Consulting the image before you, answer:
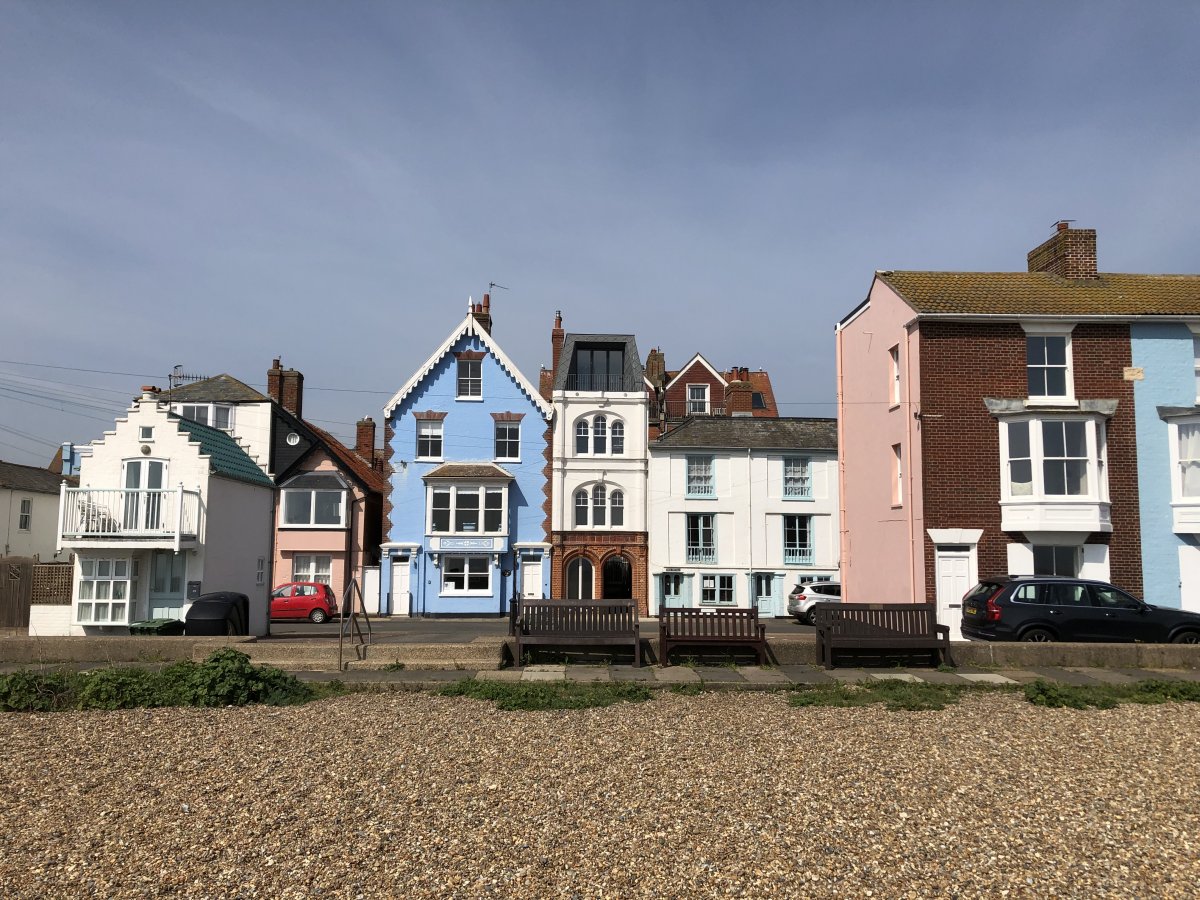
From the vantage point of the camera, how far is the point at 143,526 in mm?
20266

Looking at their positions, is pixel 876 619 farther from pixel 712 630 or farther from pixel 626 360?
pixel 626 360

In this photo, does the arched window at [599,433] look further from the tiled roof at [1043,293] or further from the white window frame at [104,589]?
the white window frame at [104,589]

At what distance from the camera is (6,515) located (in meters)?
42.0

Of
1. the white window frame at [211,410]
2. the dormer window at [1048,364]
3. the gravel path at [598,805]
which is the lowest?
the gravel path at [598,805]

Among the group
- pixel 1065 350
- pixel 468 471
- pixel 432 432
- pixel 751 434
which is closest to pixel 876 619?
pixel 1065 350

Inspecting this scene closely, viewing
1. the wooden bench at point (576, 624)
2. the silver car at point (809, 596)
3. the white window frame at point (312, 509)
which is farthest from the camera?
the white window frame at point (312, 509)

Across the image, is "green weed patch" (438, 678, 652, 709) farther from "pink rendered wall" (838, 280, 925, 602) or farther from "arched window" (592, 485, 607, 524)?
"arched window" (592, 485, 607, 524)

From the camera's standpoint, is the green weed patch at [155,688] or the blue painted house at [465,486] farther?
the blue painted house at [465,486]

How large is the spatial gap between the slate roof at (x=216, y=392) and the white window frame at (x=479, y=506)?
860cm

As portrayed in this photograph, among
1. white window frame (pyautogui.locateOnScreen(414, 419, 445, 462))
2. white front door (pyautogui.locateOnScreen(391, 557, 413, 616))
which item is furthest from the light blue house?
white front door (pyautogui.locateOnScreen(391, 557, 413, 616))

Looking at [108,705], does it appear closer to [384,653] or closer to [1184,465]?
[384,653]

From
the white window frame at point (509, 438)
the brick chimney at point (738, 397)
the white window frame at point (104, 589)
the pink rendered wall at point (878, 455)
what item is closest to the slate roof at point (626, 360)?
the white window frame at point (509, 438)

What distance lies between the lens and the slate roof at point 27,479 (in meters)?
42.3

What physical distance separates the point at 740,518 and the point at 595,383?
28.6 ft
